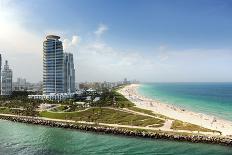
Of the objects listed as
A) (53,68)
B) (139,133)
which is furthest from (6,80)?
(139,133)

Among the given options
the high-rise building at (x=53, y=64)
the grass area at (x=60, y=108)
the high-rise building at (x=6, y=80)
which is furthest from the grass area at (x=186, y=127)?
the high-rise building at (x=6, y=80)

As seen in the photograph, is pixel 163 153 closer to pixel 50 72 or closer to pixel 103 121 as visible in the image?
pixel 103 121

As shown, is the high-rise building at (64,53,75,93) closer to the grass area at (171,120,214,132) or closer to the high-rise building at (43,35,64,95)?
the high-rise building at (43,35,64,95)

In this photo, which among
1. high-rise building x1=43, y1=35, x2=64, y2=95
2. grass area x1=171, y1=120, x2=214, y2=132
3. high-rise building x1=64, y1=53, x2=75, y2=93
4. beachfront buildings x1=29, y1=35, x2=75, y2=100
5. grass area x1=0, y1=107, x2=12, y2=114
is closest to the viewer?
grass area x1=171, y1=120, x2=214, y2=132

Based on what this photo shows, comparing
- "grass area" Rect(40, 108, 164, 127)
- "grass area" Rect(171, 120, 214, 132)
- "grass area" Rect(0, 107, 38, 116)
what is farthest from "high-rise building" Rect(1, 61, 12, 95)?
"grass area" Rect(171, 120, 214, 132)

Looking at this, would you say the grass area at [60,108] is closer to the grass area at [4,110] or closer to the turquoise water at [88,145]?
the grass area at [4,110]

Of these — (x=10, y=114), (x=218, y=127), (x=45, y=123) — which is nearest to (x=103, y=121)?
(x=45, y=123)
